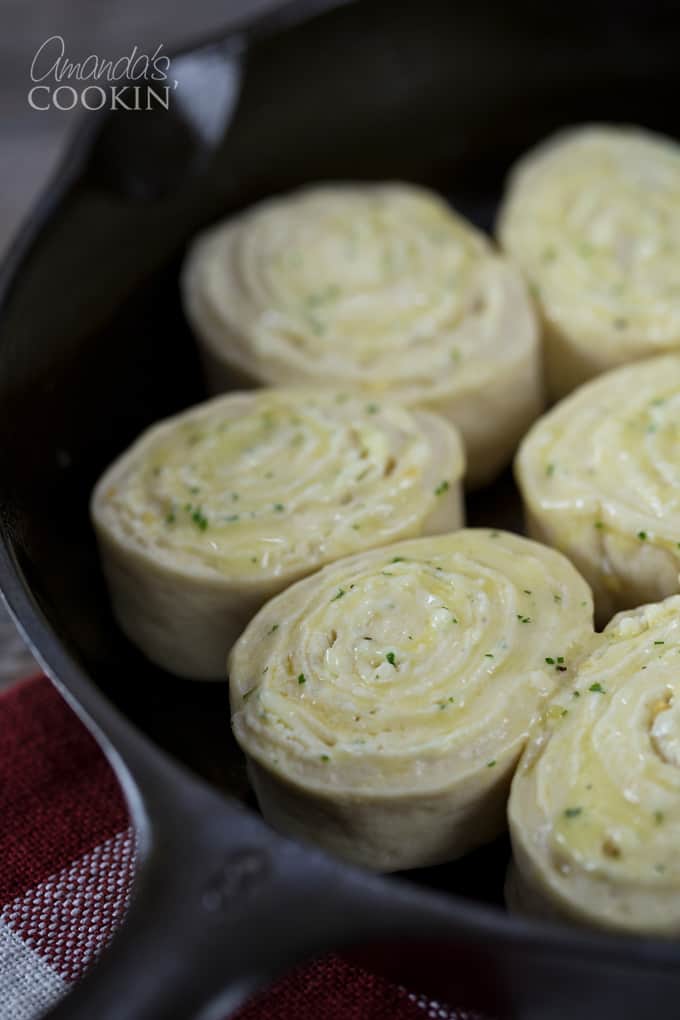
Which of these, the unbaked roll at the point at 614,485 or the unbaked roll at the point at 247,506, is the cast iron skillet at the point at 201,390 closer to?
the unbaked roll at the point at 247,506

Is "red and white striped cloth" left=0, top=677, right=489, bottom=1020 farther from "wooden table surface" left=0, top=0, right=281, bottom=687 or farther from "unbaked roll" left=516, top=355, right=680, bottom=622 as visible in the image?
"wooden table surface" left=0, top=0, right=281, bottom=687

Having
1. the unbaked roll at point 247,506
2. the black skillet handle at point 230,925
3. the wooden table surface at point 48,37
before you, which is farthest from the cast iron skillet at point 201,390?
the wooden table surface at point 48,37

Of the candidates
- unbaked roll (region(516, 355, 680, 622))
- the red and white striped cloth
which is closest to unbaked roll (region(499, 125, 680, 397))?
unbaked roll (region(516, 355, 680, 622))

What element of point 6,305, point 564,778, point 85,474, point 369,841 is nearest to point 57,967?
point 369,841

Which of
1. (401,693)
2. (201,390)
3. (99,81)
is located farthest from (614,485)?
(99,81)

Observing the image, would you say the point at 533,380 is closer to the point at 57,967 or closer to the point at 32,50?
the point at 57,967
